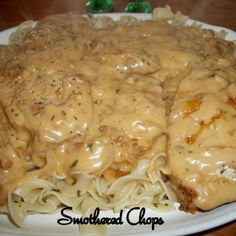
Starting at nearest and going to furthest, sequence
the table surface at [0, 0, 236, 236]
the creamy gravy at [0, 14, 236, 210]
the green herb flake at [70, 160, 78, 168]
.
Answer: the creamy gravy at [0, 14, 236, 210] < the green herb flake at [70, 160, 78, 168] < the table surface at [0, 0, 236, 236]

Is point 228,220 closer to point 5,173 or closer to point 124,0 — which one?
point 5,173

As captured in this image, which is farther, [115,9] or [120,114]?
[115,9]

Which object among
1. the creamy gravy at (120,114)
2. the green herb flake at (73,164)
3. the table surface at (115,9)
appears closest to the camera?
the creamy gravy at (120,114)

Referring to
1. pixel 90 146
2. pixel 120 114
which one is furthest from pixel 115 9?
pixel 90 146

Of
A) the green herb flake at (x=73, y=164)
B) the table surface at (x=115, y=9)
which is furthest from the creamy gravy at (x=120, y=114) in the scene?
the table surface at (x=115, y=9)

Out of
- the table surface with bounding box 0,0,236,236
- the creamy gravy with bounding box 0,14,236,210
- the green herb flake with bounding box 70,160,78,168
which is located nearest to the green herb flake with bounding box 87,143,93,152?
the creamy gravy with bounding box 0,14,236,210

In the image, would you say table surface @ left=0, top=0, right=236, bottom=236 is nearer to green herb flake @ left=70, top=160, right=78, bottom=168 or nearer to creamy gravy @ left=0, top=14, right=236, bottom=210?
creamy gravy @ left=0, top=14, right=236, bottom=210

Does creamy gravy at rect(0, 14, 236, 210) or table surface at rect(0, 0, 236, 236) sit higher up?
creamy gravy at rect(0, 14, 236, 210)

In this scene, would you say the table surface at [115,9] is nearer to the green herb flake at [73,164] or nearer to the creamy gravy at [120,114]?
the creamy gravy at [120,114]

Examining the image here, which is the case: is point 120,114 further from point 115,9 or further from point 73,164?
point 115,9
